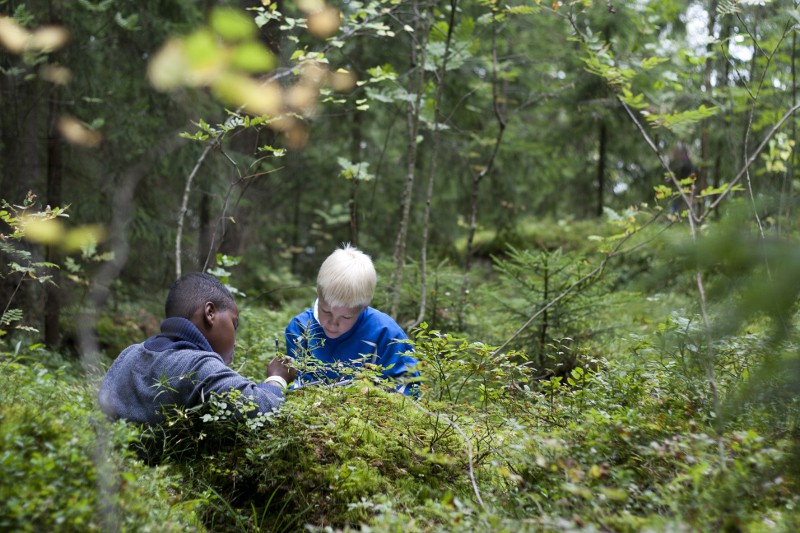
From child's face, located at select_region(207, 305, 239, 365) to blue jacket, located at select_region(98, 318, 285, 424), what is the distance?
0.89 ft

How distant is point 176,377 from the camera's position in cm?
302

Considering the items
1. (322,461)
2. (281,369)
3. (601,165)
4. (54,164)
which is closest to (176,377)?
(281,369)

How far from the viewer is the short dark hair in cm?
342

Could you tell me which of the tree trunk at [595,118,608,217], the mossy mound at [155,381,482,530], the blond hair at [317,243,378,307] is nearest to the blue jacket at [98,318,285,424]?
the mossy mound at [155,381,482,530]

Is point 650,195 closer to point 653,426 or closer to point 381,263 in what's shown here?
point 381,263

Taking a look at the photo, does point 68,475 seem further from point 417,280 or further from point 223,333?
point 417,280

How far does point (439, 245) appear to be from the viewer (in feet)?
38.4

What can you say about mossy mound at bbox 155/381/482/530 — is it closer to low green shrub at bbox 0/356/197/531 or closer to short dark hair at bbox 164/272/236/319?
low green shrub at bbox 0/356/197/531

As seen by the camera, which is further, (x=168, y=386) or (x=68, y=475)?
(x=168, y=386)

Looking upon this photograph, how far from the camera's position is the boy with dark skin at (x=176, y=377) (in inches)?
118

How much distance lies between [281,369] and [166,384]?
73cm

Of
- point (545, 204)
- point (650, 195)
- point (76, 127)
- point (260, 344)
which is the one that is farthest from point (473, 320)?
point (545, 204)

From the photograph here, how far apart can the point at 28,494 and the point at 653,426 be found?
7.49 feet

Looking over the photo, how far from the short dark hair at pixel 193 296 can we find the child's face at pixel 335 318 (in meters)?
0.69
